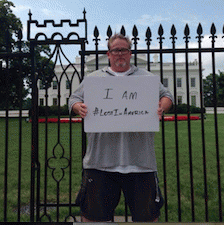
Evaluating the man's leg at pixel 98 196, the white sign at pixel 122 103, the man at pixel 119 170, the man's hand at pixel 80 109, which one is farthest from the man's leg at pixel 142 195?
the man's hand at pixel 80 109

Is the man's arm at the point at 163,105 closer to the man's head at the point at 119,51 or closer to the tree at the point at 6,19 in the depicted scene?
the man's head at the point at 119,51

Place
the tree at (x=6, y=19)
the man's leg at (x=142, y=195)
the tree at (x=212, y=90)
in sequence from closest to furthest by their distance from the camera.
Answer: the man's leg at (x=142, y=195)
the tree at (x=6, y=19)
the tree at (x=212, y=90)

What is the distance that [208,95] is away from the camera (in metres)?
59.2

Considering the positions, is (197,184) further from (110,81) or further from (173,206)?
(110,81)

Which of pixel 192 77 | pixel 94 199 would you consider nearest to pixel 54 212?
pixel 94 199

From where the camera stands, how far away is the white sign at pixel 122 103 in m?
1.96

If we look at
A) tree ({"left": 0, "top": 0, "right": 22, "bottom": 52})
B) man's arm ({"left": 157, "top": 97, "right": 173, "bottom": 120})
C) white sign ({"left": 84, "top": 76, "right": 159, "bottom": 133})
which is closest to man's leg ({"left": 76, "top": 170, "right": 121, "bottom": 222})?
white sign ({"left": 84, "top": 76, "right": 159, "bottom": 133})

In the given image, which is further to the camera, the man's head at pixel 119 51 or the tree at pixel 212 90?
the tree at pixel 212 90

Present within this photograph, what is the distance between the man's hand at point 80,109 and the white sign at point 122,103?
4cm

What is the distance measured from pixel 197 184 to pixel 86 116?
10.7 feet

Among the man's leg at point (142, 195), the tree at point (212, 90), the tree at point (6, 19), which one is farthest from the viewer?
the tree at point (212, 90)

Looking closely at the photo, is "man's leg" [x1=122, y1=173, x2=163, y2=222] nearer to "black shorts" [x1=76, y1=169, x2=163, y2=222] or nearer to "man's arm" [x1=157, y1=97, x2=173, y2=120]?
"black shorts" [x1=76, y1=169, x2=163, y2=222]

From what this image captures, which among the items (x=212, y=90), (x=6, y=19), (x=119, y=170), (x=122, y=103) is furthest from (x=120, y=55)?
(x=212, y=90)

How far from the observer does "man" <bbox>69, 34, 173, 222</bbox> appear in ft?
6.22
